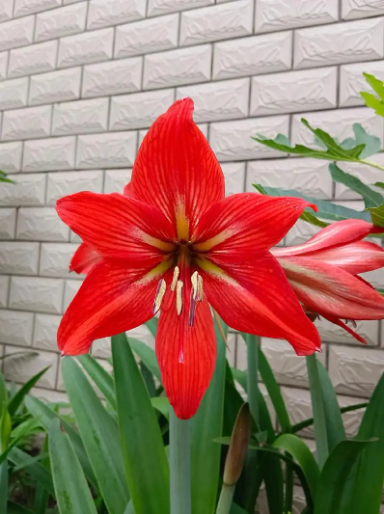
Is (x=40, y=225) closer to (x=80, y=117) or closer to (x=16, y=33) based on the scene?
(x=80, y=117)

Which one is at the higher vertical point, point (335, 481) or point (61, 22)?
point (61, 22)

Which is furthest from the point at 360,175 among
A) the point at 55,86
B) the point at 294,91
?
the point at 55,86

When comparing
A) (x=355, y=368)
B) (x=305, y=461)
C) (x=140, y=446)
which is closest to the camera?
(x=140, y=446)

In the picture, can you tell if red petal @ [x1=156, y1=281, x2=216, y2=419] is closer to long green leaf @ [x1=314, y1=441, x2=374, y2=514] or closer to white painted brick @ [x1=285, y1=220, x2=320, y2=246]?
long green leaf @ [x1=314, y1=441, x2=374, y2=514]

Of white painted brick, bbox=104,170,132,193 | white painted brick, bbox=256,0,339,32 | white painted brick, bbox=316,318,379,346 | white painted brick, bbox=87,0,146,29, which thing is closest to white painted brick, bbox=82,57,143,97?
white painted brick, bbox=87,0,146,29

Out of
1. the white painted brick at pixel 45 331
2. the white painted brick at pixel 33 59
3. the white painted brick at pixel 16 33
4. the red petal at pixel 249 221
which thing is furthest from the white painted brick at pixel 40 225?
the red petal at pixel 249 221

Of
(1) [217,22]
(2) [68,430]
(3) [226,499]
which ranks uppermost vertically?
(1) [217,22]

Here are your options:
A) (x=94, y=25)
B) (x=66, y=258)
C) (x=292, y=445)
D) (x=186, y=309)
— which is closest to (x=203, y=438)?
(x=292, y=445)
